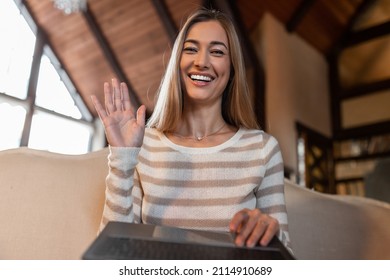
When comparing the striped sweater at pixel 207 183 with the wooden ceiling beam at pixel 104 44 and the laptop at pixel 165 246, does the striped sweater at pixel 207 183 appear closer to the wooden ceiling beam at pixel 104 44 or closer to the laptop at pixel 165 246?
the laptop at pixel 165 246

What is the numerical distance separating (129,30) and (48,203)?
3.37 m

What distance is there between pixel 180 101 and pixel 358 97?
4.40 meters

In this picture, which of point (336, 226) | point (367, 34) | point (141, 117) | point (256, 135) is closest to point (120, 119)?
point (141, 117)

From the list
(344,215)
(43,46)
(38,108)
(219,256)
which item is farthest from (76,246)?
(43,46)

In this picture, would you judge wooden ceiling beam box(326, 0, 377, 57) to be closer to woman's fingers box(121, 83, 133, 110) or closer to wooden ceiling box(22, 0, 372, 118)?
wooden ceiling box(22, 0, 372, 118)

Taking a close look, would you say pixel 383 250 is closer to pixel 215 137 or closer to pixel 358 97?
pixel 215 137

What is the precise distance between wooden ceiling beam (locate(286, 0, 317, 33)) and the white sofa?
364cm

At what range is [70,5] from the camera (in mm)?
4043

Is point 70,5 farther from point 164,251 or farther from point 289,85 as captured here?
point 164,251

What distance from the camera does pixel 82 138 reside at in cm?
467

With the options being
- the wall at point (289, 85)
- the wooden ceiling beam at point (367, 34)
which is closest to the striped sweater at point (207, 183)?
the wall at point (289, 85)

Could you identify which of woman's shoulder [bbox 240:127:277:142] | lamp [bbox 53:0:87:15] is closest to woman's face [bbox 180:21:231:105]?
woman's shoulder [bbox 240:127:277:142]

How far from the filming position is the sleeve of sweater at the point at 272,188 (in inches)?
31.6

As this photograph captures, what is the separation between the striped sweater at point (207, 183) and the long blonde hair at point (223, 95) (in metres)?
0.06
